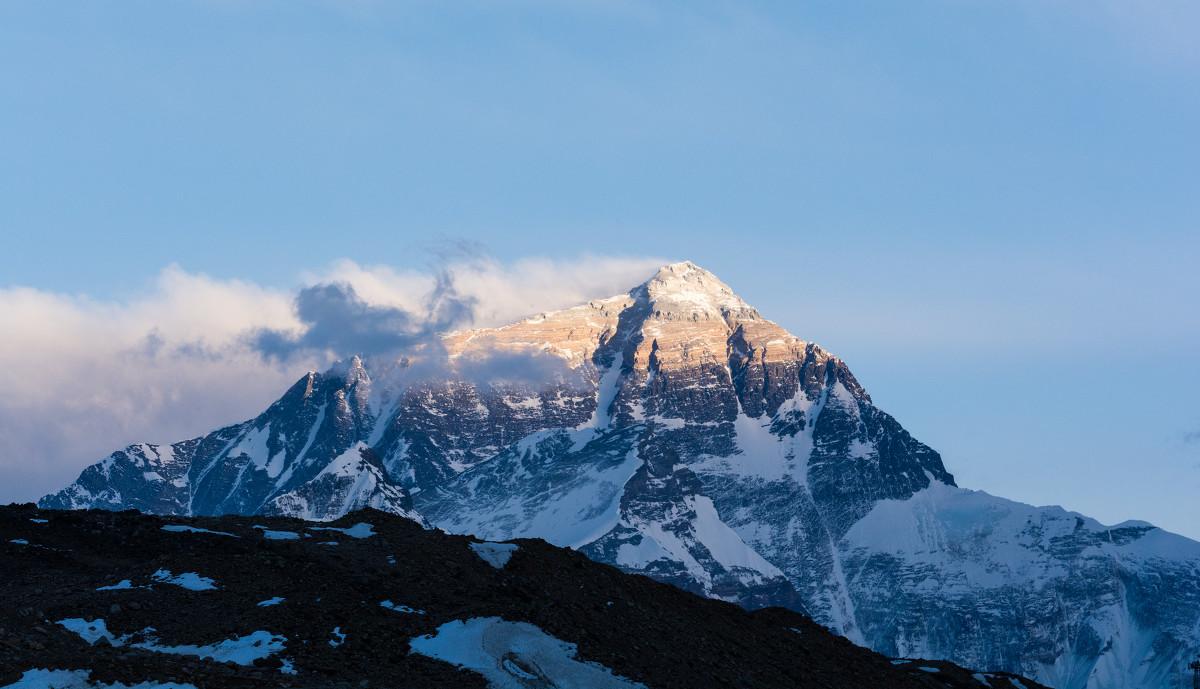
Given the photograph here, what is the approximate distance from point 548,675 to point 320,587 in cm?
1086

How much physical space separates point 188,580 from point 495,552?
14627 mm

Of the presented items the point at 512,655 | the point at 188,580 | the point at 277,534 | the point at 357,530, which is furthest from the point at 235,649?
the point at 357,530

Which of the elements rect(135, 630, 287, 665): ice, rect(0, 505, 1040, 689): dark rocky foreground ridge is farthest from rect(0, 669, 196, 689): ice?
rect(135, 630, 287, 665): ice

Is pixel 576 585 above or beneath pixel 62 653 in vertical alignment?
above

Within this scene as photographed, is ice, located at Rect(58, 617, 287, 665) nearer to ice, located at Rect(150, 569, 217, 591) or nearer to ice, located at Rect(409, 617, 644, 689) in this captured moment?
ice, located at Rect(150, 569, 217, 591)

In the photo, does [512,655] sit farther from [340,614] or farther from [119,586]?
[119,586]

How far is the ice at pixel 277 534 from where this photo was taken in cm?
8162

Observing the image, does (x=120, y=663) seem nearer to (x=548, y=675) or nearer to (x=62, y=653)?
(x=62, y=653)

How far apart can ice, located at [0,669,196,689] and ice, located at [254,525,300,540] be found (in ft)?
65.8

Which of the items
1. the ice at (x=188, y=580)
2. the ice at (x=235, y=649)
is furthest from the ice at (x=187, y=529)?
the ice at (x=235, y=649)

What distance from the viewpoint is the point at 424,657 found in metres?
69.3

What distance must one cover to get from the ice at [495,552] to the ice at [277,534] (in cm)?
801

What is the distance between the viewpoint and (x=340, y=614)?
71812mm

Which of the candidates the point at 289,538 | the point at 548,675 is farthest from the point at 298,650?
the point at 289,538
